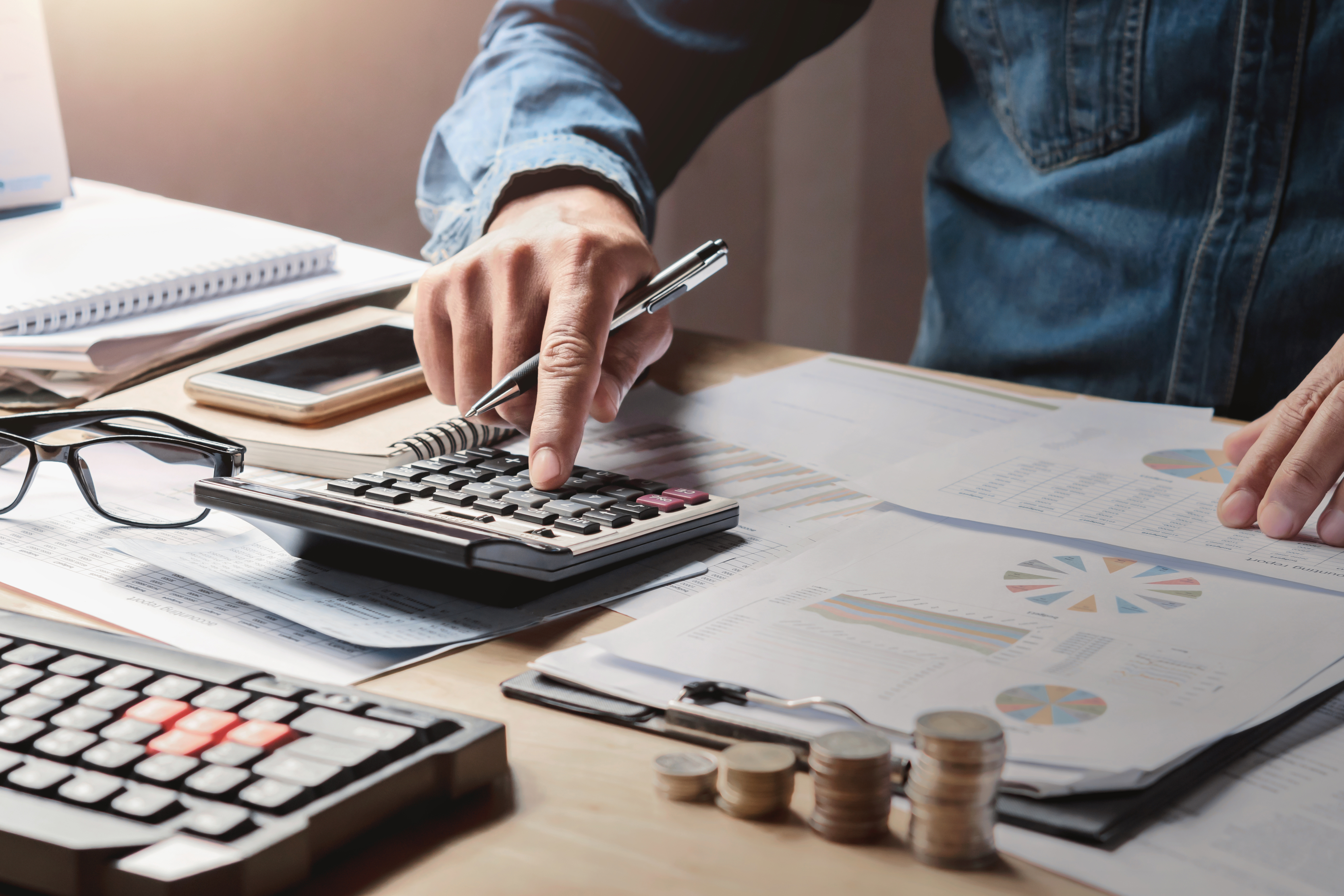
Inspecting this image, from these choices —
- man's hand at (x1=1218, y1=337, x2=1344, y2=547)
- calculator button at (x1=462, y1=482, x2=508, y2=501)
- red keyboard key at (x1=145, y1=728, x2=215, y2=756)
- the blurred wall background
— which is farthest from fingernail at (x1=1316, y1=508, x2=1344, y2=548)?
the blurred wall background

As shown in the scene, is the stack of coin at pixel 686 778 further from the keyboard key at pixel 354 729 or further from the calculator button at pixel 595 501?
the calculator button at pixel 595 501

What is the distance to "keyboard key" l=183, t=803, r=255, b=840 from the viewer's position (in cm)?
30

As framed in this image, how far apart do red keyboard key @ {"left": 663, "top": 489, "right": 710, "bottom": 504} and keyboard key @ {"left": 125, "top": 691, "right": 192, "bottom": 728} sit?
0.82 ft

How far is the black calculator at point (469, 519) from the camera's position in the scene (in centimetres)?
47

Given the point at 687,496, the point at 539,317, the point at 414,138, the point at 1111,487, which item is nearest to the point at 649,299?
the point at 539,317

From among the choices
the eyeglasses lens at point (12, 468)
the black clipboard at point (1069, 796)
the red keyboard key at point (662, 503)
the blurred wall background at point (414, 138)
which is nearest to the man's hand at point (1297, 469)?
the black clipboard at point (1069, 796)

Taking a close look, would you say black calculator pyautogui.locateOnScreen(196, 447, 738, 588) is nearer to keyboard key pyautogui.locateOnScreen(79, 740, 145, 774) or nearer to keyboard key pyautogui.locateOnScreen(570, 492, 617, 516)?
keyboard key pyautogui.locateOnScreen(570, 492, 617, 516)

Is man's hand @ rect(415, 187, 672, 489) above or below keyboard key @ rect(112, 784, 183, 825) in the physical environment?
above

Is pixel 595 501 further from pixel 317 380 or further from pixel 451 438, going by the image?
pixel 317 380

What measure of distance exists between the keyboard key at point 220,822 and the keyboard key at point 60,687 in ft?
0.29

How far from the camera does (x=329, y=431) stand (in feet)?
2.23

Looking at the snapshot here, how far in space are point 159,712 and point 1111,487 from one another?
46 cm

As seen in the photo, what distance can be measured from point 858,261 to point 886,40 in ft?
1.36

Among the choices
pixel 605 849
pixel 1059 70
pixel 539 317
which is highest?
pixel 1059 70
